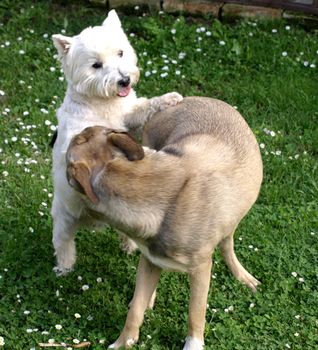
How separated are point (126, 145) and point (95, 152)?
16 cm

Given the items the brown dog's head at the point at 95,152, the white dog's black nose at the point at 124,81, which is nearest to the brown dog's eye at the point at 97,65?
the white dog's black nose at the point at 124,81

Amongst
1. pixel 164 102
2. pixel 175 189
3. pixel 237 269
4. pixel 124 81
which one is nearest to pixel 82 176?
pixel 175 189

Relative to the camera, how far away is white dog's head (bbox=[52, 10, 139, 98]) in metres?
4.51

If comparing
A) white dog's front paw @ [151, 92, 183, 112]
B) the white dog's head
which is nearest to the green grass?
white dog's front paw @ [151, 92, 183, 112]

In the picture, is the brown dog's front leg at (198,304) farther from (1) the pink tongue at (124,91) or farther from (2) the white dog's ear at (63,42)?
(2) the white dog's ear at (63,42)

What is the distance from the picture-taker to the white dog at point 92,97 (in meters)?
4.52

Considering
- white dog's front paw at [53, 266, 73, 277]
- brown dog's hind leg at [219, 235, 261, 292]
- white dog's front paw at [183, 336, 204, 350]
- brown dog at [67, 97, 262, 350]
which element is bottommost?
white dog's front paw at [53, 266, 73, 277]

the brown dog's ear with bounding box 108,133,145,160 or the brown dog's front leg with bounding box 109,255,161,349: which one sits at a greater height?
the brown dog's ear with bounding box 108,133,145,160

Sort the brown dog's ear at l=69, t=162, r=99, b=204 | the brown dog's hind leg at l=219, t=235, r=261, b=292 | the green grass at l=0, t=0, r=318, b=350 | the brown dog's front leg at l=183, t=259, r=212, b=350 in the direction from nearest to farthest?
1. the brown dog's ear at l=69, t=162, r=99, b=204
2. the brown dog's front leg at l=183, t=259, r=212, b=350
3. the green grass at l=0, t=0, r=318, b=350
4. the brown dog's hind leg at l=219, t=235, r=261, b=292

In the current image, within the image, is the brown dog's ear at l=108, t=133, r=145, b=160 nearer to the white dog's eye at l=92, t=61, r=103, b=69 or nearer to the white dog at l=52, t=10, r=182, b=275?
the white dog at l=52, t=10, r=182, b=275

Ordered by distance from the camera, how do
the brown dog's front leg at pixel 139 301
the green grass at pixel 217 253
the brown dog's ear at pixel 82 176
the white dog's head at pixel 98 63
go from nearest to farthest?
the brown dog's ear at pixel 82 176, the brown dog's front leg at pixel 139 301, the white dog's head at pixel 98 63, the green grass at pixel 217 253

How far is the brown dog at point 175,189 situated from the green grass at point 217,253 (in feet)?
1.38

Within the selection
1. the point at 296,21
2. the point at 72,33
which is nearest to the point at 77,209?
the point at 72,33

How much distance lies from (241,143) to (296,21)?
3890 millimetres
